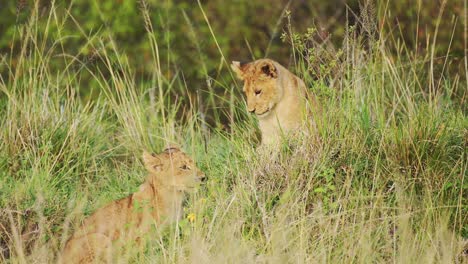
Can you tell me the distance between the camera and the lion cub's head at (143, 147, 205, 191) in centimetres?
715

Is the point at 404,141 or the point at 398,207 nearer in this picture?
the point at 398,207

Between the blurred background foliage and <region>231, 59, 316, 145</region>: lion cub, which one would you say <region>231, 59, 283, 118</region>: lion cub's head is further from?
the blurred background foliage

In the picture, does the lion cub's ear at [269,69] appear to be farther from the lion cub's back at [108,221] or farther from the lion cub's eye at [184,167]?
the lion cub's back at [108,221]

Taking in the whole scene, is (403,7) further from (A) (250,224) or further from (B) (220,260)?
(B) (220,260)

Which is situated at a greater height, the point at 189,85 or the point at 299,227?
the point at 299,227

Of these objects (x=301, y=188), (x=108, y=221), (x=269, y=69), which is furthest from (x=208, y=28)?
(x=108, y=221)

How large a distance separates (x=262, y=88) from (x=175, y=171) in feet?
3.86

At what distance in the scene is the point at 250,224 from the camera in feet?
21.5

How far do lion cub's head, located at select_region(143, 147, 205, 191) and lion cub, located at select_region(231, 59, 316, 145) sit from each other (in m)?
0.74

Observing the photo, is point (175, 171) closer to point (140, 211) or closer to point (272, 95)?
point (140, 211)

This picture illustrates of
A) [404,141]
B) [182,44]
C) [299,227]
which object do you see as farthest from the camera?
[182,44]

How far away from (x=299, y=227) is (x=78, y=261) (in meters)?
1.31

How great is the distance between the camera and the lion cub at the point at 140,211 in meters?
6.48

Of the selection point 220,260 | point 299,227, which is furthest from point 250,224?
point 220,260
